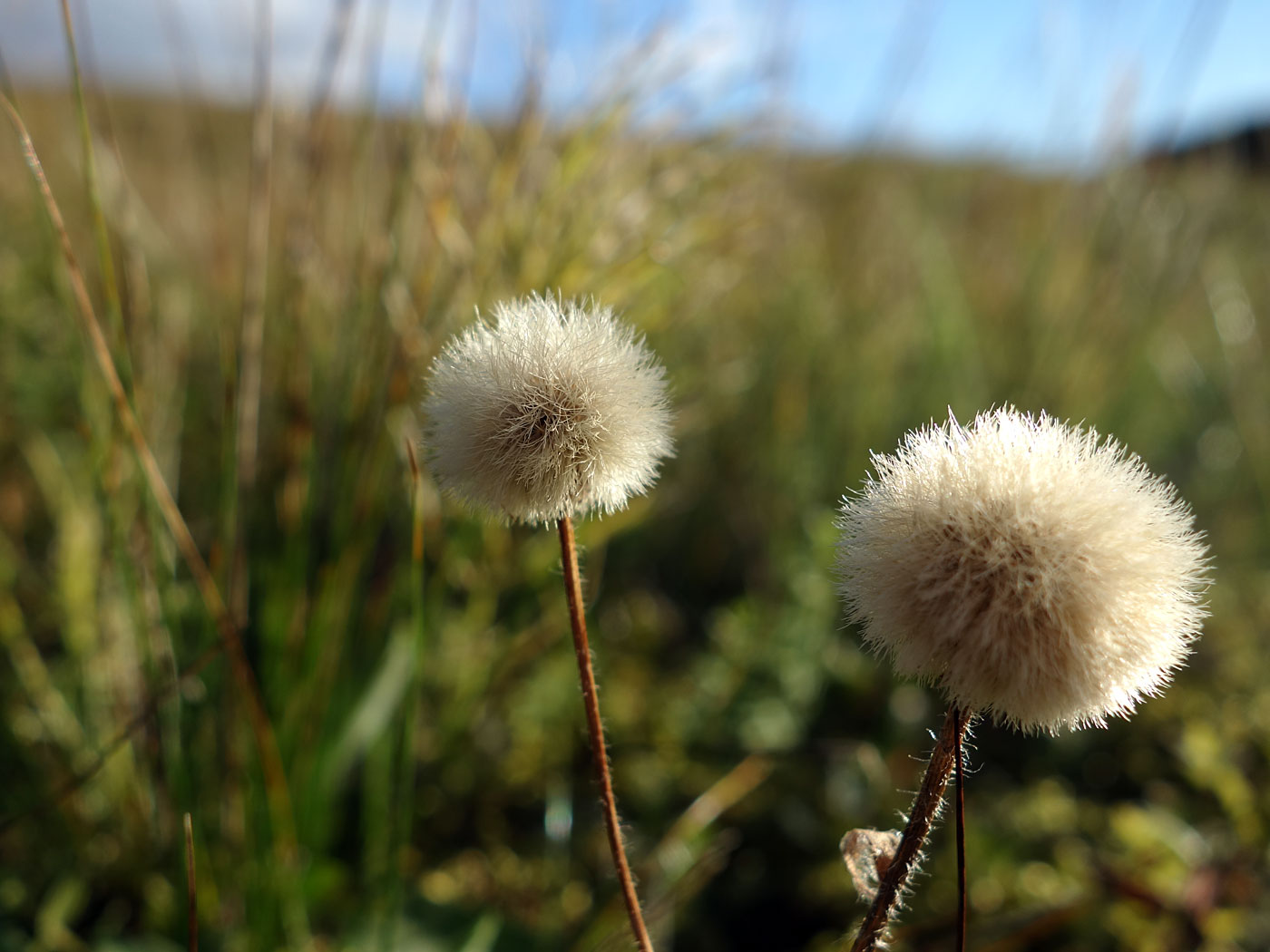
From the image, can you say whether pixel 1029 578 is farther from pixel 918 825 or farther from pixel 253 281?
pixel 253 281

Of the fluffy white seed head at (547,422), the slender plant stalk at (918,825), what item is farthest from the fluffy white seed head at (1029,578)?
the fluffy white seed head at (547,422)

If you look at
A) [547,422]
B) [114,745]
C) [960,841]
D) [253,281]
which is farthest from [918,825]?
[253,281]

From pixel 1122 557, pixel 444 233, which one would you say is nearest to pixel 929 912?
pixel 1122 557

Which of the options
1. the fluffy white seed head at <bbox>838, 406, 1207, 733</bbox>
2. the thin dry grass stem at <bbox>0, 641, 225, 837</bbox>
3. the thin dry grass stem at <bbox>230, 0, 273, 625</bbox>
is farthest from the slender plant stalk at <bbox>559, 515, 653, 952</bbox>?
the thin dry grass stem at <bbox>230, 0, 273, 625</bbox>

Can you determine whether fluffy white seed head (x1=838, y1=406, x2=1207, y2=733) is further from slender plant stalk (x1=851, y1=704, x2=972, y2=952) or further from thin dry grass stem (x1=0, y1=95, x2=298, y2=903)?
thin dry grass stem (x1=0, y1=95, x2=298, y2=903)

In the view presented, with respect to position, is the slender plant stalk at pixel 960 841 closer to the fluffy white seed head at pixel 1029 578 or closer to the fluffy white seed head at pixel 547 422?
the fluffy white seed head at pixel 1029 578
